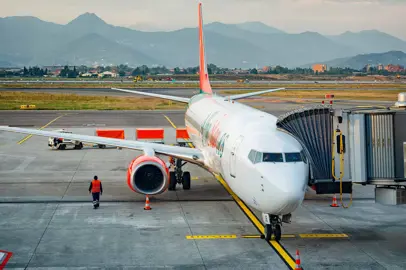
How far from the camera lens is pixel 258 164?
19188 mm

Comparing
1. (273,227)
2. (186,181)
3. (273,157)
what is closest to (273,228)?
(273,227)

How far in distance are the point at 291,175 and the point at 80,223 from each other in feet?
30.5

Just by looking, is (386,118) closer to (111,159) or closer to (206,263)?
(206,263)

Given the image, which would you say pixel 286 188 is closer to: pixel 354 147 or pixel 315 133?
pixel 354 147

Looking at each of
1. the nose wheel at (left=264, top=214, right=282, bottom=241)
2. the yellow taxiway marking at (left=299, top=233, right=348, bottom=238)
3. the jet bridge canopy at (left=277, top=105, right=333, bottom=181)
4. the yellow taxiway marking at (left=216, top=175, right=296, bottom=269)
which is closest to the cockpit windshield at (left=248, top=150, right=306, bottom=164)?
the jet bridge canopy at (left=277, top=105, right=333, bottom=181)

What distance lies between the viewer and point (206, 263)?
1878 cm

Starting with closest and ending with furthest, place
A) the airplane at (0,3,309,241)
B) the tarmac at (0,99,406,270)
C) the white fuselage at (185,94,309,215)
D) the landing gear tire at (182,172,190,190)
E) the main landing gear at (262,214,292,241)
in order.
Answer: the white fuselage at (185,94,309,215), the airplane at (0,3,309,241), the tarmac at (0,99,406,270), the main landing gear at (262,214,292,241), the landing gear tire at (182,172,190,190)

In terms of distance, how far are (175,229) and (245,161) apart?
4.62m

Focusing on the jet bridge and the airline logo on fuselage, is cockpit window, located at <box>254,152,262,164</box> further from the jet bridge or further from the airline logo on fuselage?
the airline logo on fuselage

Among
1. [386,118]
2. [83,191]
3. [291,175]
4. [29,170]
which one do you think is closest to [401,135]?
[386,118]

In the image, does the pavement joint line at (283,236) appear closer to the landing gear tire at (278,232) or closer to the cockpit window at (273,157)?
the landing gear tire at (278,232)

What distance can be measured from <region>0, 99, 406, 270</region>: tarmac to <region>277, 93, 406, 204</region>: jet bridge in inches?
87.2

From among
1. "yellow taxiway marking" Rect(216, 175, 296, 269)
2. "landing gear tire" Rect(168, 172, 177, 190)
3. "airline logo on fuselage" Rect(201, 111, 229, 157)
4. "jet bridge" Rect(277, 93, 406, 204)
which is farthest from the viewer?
"landing gear tire" Rect(168, 172, 177, 190)

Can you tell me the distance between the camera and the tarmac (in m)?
19.0
